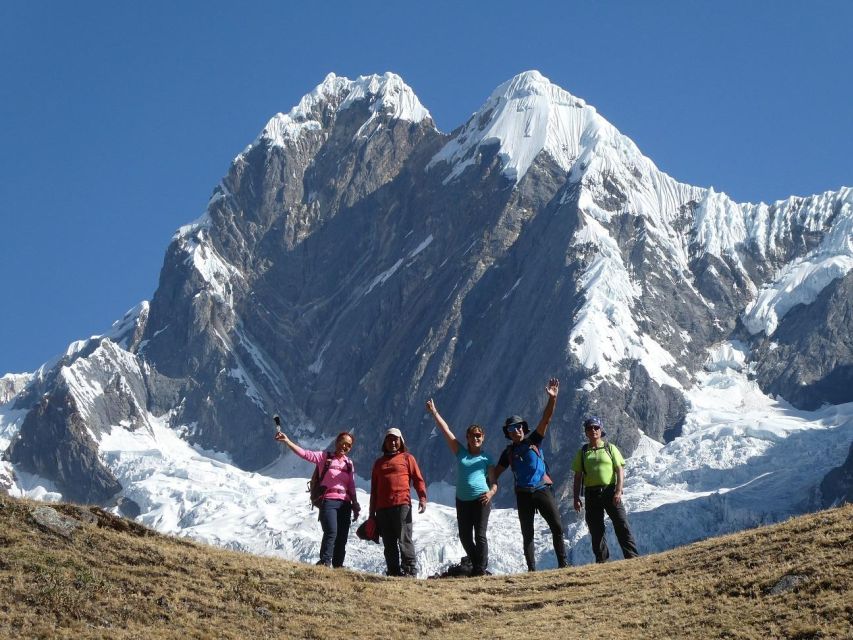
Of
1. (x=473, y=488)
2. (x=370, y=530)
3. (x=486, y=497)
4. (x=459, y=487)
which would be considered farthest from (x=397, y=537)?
(x=486, y=497)

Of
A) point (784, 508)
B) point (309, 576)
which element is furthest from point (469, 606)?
point (784, 508)

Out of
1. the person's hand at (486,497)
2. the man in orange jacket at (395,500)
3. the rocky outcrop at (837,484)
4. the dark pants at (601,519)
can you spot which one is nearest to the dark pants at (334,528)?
the man in orange jacket at (395,500)

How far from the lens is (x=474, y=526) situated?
33.4 meters

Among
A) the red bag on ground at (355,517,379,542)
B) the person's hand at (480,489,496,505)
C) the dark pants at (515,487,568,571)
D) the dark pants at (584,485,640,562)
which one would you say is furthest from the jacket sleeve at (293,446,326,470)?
the dark pants at (584,485,640,562)

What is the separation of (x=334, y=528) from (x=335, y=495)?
0.69 m

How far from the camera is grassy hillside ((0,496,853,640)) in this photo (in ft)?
79.6

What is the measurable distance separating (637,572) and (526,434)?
4363 mm

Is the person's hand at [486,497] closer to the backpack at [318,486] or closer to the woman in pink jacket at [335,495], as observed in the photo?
the woman in pink jacket at [335,495]

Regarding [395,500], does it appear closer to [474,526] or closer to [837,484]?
[474,526]

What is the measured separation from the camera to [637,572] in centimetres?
3078

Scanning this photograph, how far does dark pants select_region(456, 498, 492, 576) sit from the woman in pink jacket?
2269 millimetres

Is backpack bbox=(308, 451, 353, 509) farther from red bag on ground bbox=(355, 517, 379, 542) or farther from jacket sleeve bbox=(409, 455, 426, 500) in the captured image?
jacket sleeve bbox=(409, 455, 426, 500)

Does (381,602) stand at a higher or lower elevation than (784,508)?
lower

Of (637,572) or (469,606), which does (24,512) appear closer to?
(469,606)
